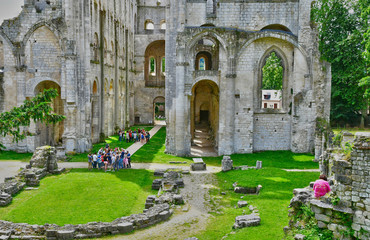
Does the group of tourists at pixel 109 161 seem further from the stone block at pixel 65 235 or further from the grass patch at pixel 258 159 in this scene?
the stone block at pixel 65 235

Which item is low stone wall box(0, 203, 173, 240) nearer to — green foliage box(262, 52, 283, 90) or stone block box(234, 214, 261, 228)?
stone block box(234, 214, 261, 228)

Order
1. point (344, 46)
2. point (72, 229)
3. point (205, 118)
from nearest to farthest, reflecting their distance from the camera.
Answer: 1. point (72, 229)
2. point (344, 46)
3. point (205, 118)

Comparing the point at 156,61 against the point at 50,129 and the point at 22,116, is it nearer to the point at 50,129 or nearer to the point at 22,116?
the point at 50,129

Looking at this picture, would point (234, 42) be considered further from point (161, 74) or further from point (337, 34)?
point (161, 74)

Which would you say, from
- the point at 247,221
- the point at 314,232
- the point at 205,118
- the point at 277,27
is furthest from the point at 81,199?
the point at 205,118

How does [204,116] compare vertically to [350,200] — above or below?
above

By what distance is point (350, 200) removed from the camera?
9.93 m

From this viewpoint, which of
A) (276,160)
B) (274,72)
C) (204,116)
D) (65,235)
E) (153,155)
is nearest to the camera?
(65,235)

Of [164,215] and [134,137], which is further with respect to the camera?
[134,137]

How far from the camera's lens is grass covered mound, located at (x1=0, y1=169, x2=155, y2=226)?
45.6 feet

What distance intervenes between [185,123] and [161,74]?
2646cm

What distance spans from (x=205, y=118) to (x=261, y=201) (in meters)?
28.8

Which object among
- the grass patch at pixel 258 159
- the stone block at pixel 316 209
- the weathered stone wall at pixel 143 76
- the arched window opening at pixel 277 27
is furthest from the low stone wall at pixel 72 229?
the weathered stone wall at pixel 143 76

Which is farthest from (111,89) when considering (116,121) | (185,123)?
(185,123)
